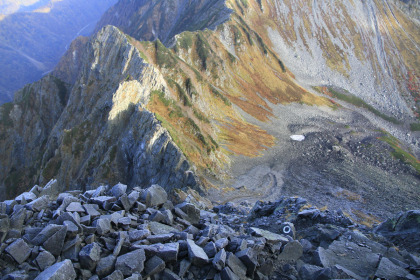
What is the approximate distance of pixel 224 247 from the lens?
10.1 metres

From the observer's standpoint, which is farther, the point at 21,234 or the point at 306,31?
the point at 306,31

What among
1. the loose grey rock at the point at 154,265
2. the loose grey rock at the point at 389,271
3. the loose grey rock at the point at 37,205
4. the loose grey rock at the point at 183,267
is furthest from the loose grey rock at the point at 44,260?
the loose grey rock at the point at 389,271

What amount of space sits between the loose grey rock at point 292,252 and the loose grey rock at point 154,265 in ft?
15.4

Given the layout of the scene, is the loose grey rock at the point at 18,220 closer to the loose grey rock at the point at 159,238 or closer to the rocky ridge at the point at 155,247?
the rocky ridge at the point at 155,247

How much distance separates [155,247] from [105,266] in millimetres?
1588

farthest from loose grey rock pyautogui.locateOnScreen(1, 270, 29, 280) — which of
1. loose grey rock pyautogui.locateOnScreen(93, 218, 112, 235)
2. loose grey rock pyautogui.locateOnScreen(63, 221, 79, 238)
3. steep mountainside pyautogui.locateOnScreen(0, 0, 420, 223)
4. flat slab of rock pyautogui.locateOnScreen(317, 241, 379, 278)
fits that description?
steep mountainside pyautogui.locateOnScreen(0, 0, 420, 223)

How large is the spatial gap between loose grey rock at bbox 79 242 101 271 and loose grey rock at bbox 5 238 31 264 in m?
1.58

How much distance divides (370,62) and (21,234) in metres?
136

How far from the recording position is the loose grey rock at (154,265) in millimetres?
8610

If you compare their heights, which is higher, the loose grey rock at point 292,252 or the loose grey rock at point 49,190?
the loose grey rock at point 49,190

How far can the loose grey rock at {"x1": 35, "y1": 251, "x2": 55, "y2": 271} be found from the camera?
8.13 metres

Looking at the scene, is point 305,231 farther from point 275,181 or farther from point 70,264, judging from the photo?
point 275,181

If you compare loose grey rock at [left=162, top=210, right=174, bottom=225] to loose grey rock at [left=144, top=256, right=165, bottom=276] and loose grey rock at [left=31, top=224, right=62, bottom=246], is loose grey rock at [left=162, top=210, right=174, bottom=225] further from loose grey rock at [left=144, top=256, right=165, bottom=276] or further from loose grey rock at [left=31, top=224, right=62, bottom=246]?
loose grey rock at [left=31, top=224, right=62, bottom=246]

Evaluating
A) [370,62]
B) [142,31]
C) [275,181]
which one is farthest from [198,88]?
[142,31]
